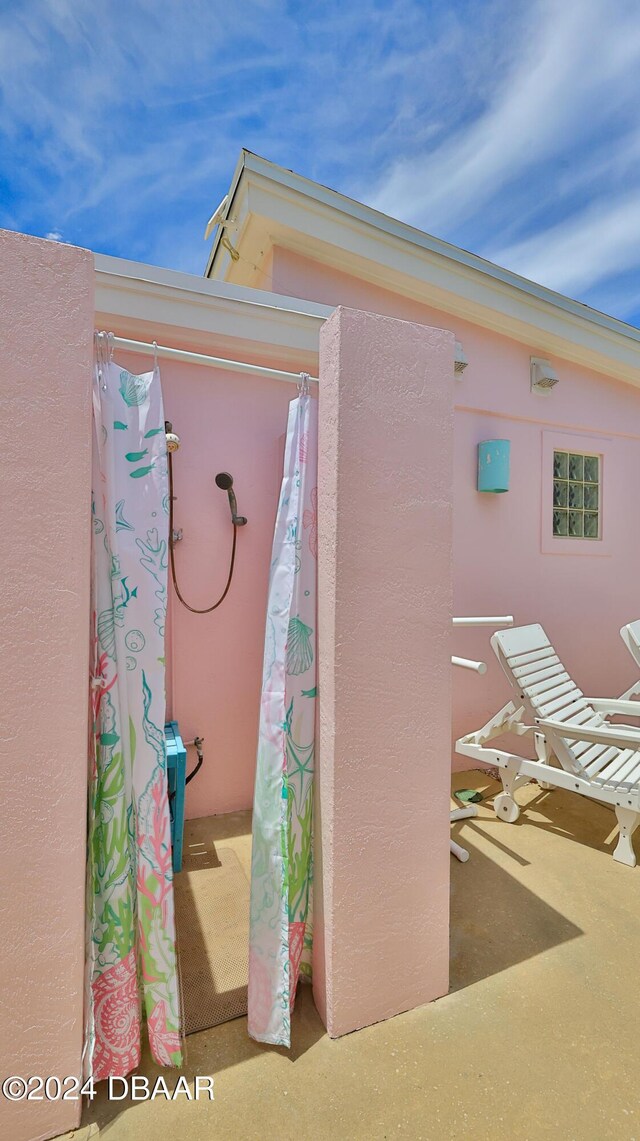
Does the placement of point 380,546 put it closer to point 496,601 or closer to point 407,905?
point 407,905

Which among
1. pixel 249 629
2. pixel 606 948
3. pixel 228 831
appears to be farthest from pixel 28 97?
pixel 606 948

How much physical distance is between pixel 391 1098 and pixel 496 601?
3633 mm

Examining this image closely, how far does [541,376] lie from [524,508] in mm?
1282

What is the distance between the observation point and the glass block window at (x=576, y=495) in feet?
16.5

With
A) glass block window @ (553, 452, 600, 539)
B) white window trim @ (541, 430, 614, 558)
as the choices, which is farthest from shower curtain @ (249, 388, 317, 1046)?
glass block window @ (553, 452, 600, 539)

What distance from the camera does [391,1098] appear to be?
5.36 ft

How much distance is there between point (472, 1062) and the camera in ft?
5.79

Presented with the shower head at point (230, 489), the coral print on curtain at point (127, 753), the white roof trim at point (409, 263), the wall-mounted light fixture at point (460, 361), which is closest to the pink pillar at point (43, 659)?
the coral print on curtain at point (127, 753)

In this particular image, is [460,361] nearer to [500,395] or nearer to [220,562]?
[500,395]

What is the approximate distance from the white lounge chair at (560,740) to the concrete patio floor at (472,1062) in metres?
0.67

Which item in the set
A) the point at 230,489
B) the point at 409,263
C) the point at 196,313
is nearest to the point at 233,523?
the point at 230,489

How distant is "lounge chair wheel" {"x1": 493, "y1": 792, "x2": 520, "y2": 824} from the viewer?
11.7 feet

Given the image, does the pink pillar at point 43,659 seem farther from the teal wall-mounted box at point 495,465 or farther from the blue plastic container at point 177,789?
the teal wall-mounted box at point 495,465

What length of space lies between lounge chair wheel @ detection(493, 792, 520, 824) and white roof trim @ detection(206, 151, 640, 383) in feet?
13.5
